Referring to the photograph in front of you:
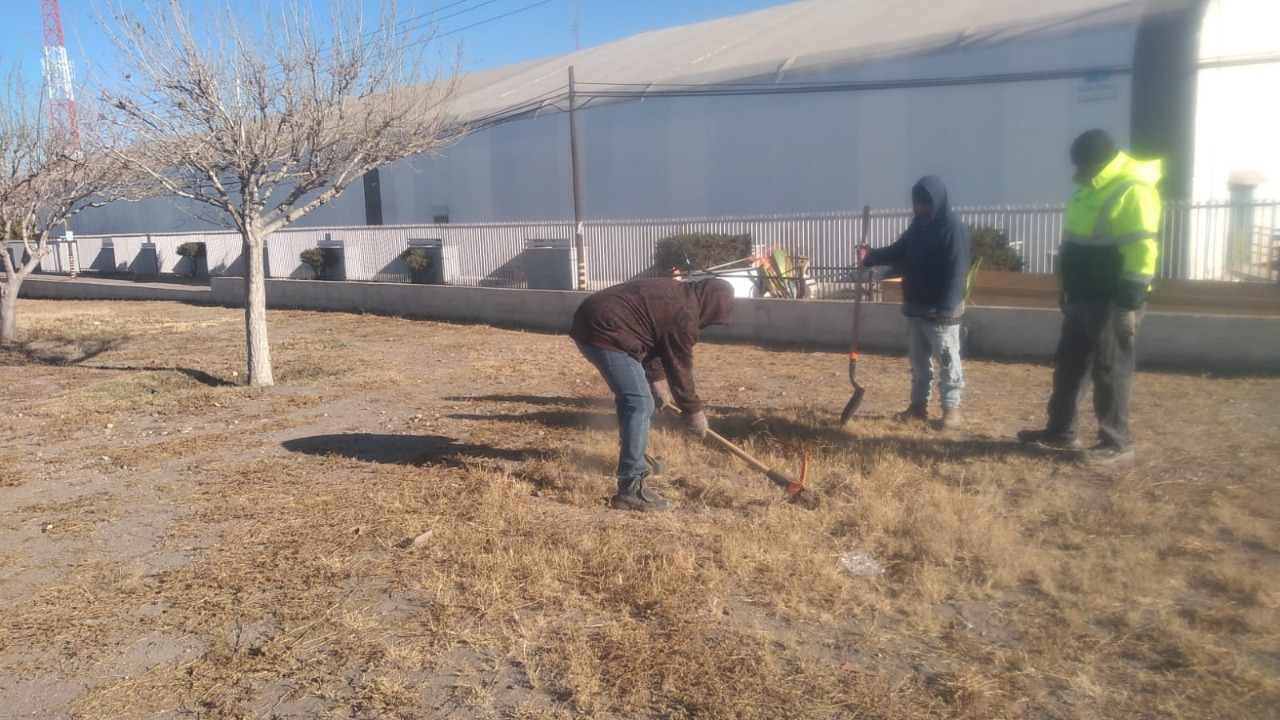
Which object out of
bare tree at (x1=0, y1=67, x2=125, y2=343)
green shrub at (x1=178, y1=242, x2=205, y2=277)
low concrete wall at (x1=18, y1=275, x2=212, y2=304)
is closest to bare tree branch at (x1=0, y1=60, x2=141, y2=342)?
bare tree at (x1=0, y1=67, x2=125, y2=343)

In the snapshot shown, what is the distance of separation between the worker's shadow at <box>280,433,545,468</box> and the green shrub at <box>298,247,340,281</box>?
56.9ft

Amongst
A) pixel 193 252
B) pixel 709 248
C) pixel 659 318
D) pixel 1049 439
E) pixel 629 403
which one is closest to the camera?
pixel 659 318

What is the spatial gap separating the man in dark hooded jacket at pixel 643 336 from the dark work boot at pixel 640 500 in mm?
16

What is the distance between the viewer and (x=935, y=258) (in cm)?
689

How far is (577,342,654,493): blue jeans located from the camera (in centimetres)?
538

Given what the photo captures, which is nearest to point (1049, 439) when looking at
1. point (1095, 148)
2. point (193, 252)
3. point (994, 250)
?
point (1095, 148)

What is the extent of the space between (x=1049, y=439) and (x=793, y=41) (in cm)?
2353

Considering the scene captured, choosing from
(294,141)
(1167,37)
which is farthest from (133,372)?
(1167,37)

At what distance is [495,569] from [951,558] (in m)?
2.16

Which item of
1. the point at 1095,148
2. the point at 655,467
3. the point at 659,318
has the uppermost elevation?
the point at 1095,148

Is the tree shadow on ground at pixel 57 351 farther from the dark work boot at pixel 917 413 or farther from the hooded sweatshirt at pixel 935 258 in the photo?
the hooded sweatshirt at pixel 935 258

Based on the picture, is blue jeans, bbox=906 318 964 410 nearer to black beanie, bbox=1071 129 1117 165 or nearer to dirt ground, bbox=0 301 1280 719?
dirt ground, bbox=0 301 1280 719

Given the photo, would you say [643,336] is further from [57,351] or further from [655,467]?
[57,351]

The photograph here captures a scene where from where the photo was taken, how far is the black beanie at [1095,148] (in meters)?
5.81
